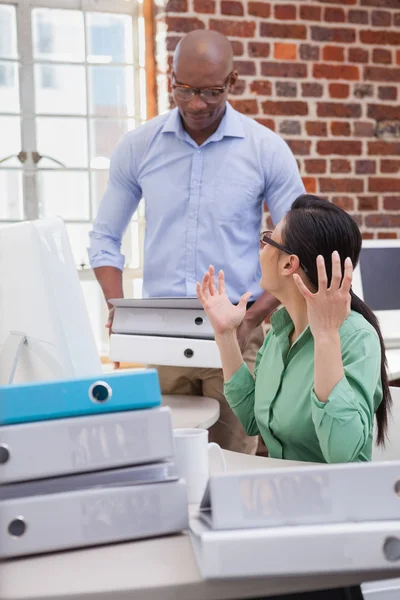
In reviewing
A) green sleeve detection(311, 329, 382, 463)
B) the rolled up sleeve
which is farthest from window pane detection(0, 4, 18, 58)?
green sleeve detection(311, 329, 382, 463)

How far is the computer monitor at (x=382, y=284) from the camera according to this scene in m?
2.75

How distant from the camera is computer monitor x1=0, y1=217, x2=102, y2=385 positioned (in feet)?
3.59

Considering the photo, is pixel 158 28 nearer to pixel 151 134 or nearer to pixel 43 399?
pixel 151 134

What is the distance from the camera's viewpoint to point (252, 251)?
2.31 metres

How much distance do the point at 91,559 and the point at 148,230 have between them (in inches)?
63.9

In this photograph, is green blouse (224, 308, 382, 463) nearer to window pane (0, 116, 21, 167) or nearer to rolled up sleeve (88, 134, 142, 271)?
rolled up sleeve (88, 134, 142, 271)

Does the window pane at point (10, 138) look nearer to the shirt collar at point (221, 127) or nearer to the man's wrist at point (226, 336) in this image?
the shirt collar at point (221, 127)

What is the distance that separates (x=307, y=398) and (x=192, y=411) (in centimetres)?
44

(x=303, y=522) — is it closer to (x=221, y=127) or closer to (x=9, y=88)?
(x=221, y=127)

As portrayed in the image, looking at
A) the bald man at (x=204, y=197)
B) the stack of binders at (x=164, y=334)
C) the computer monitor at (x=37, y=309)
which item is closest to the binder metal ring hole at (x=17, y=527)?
the computer monitor at (x=37, y=309)

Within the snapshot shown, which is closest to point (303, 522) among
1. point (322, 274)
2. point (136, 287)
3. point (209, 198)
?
point (322, 274)

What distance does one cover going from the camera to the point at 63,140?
135 inches

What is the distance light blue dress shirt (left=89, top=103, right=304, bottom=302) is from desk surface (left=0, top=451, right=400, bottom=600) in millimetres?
1474

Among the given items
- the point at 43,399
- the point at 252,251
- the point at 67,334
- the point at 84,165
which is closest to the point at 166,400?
the point at 252,251
